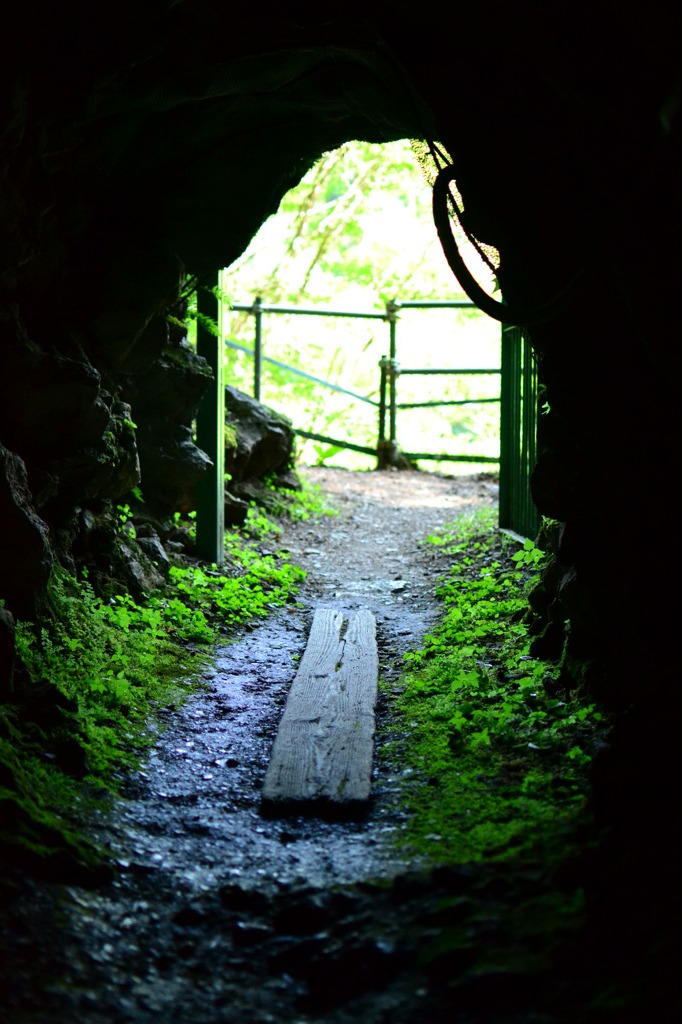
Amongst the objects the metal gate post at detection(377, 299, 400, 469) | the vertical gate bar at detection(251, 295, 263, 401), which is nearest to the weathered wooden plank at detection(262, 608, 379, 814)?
the vertical gate bar at detection(251, 295, 263, 401)

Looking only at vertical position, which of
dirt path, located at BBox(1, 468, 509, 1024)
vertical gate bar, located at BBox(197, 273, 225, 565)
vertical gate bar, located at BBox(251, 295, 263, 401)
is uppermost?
vertical gate bar, located at BBox(251, 295, 263, 401)

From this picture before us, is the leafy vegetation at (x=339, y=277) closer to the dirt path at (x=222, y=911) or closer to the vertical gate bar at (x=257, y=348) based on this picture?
the vertical gate bar at (x=257, y=348)

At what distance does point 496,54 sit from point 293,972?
3.40 metres

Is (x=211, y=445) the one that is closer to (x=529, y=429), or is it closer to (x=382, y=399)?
(x=529, y=429)

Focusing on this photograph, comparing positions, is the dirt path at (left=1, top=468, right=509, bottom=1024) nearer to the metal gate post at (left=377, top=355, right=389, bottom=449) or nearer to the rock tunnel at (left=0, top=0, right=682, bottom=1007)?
the rock tunnel at (left=0, top=0, right=682, bottom=1007)

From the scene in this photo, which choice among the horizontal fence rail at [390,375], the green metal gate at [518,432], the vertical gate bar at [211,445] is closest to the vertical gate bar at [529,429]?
the green metal gate at [518,432]

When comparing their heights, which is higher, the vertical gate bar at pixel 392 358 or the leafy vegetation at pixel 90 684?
the vertical gate bar at pixel 392 358

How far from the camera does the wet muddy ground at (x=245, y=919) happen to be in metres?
2.44

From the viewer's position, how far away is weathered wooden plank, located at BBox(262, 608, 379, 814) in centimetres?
374

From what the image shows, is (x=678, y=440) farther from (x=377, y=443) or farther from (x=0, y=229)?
(x=377, y=443)

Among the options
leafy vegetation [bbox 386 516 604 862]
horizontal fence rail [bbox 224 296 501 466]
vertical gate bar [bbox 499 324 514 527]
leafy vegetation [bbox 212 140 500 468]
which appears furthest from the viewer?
leafy vegetation [bbox 212 140 500 468]

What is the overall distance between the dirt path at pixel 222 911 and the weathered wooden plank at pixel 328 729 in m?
0.11

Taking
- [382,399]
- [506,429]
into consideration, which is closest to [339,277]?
[382,399]

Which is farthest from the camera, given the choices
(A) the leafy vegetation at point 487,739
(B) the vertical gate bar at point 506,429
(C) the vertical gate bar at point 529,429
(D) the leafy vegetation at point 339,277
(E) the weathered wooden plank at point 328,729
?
(D) the leafy vegetation at point 339,277
